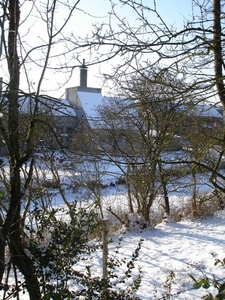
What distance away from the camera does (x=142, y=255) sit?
7.86 metres

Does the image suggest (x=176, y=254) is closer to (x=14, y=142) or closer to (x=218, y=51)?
(x=218, y=51)

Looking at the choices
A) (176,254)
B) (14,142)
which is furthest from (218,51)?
(176,254)

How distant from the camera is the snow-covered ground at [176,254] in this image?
19.2 feet

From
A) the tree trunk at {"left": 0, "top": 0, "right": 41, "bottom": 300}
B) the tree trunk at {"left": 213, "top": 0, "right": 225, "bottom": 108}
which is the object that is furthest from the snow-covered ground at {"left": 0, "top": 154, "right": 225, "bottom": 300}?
the tree trunk at {"left": 213, "top": 0, "right": 225, "bottom": 108}

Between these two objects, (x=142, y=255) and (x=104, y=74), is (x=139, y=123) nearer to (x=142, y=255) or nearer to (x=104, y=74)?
(x=142, y=255)

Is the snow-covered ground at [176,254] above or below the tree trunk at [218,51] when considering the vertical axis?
below

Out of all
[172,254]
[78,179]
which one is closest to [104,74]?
[172,254]

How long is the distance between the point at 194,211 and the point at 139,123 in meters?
2.99

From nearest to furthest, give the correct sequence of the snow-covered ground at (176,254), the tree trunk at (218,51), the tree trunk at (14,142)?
the tree trunk at (14,142) → the tree trunk at (218,51) → the snow-covered ground at (176,254)

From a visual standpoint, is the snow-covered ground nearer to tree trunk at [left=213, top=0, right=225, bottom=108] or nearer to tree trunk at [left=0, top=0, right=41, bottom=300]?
tree trunk at [left=0, top=0, right=41, bottom=300]

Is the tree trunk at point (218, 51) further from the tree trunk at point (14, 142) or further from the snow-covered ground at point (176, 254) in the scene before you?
the snow-covered ground at point (176, 254)

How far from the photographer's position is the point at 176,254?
7.62 metres

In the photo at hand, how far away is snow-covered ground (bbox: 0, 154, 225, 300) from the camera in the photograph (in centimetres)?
585

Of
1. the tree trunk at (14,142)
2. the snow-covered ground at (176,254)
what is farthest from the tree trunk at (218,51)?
the snow-covered ground at (176,254)
